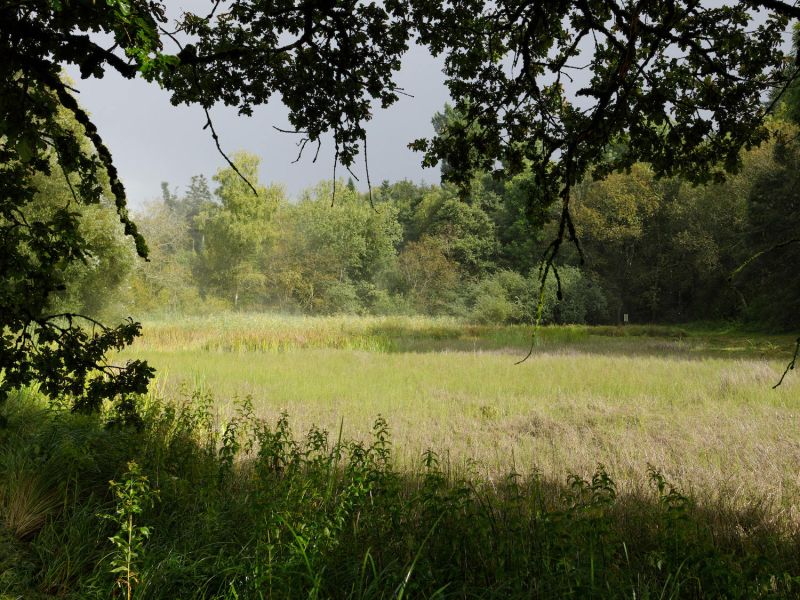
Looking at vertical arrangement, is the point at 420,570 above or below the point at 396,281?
below

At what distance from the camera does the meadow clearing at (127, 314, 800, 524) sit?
5629mm

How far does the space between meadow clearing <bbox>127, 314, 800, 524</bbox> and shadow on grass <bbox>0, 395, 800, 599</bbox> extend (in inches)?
32.4

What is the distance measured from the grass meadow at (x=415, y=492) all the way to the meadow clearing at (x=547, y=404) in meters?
0.05

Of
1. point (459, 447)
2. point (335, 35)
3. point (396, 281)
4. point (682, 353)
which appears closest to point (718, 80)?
point (335, 35)

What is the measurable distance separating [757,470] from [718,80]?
3.83 metres

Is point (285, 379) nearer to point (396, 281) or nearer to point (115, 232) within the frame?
point (115, 232)

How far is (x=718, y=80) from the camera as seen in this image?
458 cm

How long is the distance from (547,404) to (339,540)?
20.8 feet

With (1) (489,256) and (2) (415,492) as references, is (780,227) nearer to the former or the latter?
(1) (489,256)

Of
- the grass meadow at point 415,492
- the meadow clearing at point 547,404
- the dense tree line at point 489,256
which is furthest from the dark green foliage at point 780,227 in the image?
the grass meadow at point 415,492

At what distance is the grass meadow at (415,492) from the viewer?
2.83m

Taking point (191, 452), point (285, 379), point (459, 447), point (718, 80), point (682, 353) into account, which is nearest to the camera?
Answer: point (718, 80)

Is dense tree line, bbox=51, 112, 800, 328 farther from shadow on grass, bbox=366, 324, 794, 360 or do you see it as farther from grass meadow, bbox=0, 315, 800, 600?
grass meadow, bbox=0, 315, 800, 600

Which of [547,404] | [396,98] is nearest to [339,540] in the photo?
[396,98]
